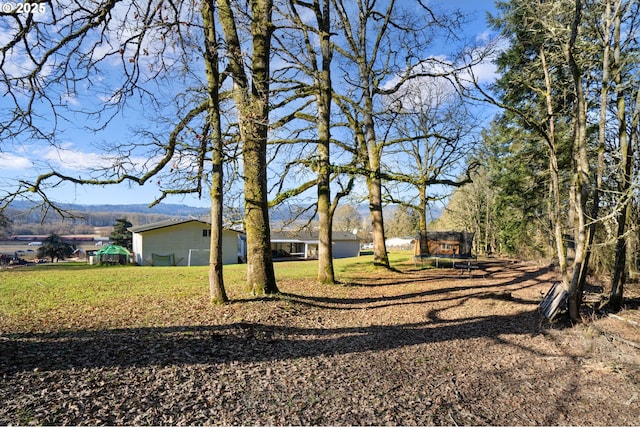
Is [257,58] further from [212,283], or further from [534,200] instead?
[534,200]

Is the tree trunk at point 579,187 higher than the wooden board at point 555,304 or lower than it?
higher

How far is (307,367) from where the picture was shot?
4.90 m

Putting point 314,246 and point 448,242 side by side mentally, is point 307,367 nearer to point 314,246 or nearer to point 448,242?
point 448,242

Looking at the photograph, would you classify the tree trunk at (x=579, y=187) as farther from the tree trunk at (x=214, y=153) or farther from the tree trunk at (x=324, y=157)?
the tree trunk at (x=214, y=153)

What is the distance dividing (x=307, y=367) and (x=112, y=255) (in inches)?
1150

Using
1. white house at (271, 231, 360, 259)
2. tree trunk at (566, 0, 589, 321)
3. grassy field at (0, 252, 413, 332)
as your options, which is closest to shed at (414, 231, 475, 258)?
tree trunk at (566, 0, 589, 321)

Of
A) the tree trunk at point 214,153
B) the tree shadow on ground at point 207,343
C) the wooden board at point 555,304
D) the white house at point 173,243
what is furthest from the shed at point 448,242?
the tree trunk at point 214,153

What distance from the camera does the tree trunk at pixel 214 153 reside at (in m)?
7.15

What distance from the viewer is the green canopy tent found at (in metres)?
28.1

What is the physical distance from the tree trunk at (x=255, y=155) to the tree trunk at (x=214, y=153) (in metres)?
A: 0.74

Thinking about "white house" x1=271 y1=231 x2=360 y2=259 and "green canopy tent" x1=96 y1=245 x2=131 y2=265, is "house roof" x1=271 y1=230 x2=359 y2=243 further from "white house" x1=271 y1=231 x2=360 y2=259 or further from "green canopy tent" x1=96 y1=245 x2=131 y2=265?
"green canopy tent" x1=96 y1=245 x2=131 y2=265

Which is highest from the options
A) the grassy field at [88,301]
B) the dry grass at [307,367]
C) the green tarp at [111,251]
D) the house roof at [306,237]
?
the house roof at [306,237]

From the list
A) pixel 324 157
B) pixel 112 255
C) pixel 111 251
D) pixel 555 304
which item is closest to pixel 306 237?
pixel 112 255

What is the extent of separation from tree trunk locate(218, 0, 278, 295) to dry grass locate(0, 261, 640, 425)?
916 mm
